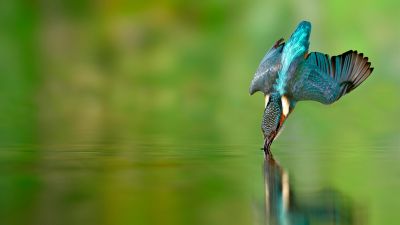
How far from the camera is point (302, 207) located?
165 inches

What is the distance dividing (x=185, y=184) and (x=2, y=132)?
17.5 ft

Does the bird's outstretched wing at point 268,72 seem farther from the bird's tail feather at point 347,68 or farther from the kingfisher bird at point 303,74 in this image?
the bird's tail feather at point 347,68

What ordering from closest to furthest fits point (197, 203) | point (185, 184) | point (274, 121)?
1. point (197, 203)
2. point (185, 184)
3. point (274, 121)

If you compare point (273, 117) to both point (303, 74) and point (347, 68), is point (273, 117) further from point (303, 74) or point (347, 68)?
point (347, 68)

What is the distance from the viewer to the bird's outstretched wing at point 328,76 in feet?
26.3

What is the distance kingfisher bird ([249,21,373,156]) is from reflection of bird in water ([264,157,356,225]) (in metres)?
2.78

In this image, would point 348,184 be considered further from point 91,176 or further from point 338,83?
point 338,83

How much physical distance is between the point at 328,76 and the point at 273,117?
0.77 m

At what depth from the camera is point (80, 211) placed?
13.1 ft

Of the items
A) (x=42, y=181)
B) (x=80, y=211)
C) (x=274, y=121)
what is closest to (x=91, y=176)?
(x=42, y=181)

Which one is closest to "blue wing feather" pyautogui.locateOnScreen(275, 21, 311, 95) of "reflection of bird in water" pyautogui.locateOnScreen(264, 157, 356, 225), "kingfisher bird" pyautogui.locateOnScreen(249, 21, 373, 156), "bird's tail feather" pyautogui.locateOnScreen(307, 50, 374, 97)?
"kingfisher bird" pyautogui.locateOnScreen(249, 21, 373, 156)

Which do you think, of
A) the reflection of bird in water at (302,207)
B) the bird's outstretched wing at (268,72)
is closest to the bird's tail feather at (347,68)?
the bird's outstretched wing at (268,72)

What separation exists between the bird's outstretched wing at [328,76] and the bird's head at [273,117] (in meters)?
0.16

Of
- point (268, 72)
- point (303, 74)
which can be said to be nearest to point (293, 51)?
point (303, 74)
